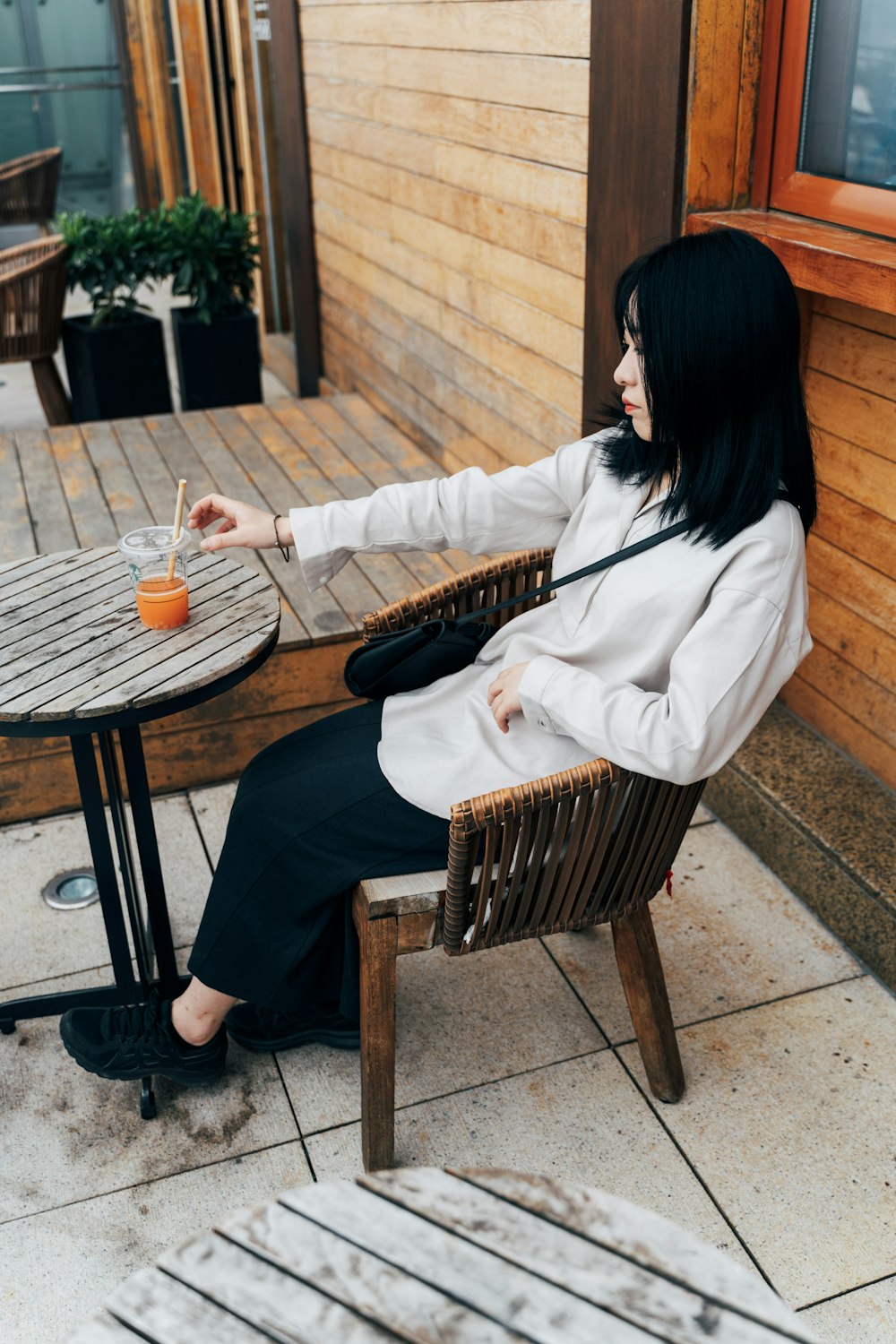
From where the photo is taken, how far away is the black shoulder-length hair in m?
1.43

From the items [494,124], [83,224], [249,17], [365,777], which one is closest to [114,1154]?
[365,777]

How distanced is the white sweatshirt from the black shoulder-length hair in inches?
2.0

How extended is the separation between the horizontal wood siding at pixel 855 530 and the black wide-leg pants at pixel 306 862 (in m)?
1.04

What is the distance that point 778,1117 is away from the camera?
1.91 meters

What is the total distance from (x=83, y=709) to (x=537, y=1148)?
975mm

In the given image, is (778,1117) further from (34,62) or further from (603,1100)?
(34,62)

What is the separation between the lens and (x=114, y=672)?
5.45ft

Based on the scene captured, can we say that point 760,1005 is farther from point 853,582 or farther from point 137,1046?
point 137,1046

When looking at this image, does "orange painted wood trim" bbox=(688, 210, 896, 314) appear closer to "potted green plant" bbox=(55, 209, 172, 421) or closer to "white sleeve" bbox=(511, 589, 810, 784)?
"white sleeve" bbox=(511, 589, 810, 784)

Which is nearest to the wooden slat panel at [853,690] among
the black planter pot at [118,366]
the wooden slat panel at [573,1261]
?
the wooden slat panel at [573,1261]

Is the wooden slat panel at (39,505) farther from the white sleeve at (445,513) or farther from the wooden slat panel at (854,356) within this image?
the wooden slat panel at (854,356)

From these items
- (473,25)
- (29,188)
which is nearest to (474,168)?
(473,25)

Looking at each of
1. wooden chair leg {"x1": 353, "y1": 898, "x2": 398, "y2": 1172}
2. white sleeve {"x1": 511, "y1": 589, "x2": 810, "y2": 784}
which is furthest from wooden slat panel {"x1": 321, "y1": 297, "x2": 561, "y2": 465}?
wooden chair leg {"x1": 353, "y1": 898, "x2": 398, "y2": 1172}

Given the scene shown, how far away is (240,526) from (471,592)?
40 cm
